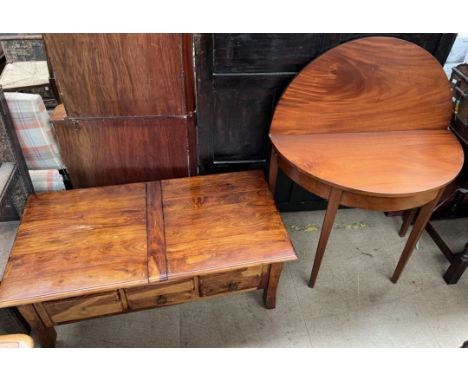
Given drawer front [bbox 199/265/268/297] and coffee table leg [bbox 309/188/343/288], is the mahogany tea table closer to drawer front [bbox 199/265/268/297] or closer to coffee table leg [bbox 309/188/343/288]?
coffee table leg [bbox 309/188/343/288]

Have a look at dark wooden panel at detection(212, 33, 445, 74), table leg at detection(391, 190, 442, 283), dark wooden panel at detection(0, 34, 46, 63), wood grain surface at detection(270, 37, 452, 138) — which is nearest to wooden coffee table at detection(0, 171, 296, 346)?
wood grain surface at detection(270, 37, 452, 138)

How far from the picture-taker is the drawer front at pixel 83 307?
1.35 metres

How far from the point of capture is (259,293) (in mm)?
1802

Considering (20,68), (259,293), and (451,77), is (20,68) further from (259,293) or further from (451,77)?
(451,77)

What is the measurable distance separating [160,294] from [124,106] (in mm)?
820

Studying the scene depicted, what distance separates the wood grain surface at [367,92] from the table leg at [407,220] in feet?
1.93

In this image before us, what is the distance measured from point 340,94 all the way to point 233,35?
53 cm

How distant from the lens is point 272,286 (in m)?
1.62

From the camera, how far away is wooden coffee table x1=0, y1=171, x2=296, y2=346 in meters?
1.28

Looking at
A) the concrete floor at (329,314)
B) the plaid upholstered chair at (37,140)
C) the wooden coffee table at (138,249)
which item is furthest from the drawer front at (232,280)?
the plaid upholstered chair at (37,140)

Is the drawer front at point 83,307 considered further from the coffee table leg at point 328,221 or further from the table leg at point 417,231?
the table leg at point 417,231

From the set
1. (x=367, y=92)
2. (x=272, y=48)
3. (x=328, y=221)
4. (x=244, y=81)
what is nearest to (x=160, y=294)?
(x=328, y=221)

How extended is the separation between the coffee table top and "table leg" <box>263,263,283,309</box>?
149 mm
